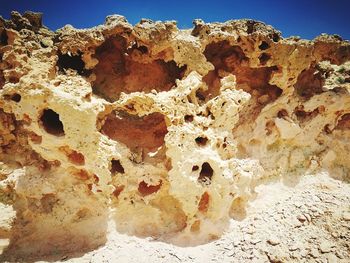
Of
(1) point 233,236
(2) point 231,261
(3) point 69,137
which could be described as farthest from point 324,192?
(3) point 69,137

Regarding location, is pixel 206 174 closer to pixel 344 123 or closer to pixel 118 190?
pixel 118 190

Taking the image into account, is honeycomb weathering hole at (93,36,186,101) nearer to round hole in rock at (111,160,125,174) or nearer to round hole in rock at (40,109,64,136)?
round hole in rock at (40,109,64,136)

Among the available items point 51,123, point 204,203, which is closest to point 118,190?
point 204,203

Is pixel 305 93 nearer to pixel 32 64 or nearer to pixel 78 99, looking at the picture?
pixel 78 99

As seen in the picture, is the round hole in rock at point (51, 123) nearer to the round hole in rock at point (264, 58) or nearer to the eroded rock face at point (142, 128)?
the eroded rock face at point (142, 128)

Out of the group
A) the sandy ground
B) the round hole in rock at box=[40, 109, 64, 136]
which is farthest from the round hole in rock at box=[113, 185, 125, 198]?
the round hole in rock at box=[40, 109, 64, 136]

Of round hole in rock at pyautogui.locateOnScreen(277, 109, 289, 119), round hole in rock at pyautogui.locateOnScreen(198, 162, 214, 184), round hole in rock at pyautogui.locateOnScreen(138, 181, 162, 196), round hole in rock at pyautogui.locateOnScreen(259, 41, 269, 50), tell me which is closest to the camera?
round hole in rock at pyautogui.locateOnScreen(198, 162, 214, 184)
